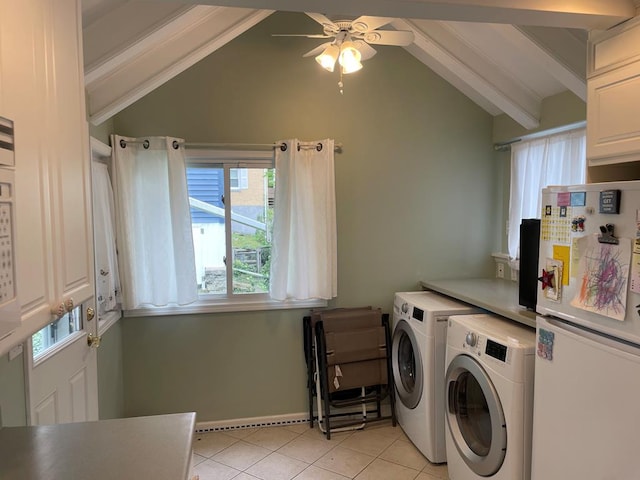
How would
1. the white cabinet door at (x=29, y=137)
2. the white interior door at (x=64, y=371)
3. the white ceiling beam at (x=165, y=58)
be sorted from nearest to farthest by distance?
the white cabinet door at (x=29, y=137)
the white interior door at (x=64, y=371)
the white ceiling beam at (x=165, y=58)

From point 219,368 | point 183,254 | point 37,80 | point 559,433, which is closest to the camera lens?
point 37,80

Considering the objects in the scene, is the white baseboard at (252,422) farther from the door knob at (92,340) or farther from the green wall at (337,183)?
the door knob at (92,340)

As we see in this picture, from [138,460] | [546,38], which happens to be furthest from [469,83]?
[138,460]

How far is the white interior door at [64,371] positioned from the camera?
66.5 inches

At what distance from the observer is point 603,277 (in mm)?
1536

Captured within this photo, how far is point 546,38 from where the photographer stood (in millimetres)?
2139

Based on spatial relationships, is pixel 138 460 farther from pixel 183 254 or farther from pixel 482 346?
pixel 183 254

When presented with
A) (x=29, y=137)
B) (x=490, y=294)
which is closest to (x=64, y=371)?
(x=29, y=137)

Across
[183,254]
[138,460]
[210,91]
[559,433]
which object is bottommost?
[559,433]

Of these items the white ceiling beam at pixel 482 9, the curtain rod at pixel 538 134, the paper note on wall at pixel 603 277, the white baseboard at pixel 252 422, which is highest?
the white ceiling beam at pixel 482 9

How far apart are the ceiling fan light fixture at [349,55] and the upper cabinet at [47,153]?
120cm

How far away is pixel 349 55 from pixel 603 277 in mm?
1475

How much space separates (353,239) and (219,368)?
4.42 ft

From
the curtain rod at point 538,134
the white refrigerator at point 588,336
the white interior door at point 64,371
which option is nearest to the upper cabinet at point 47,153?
the white interior door at point 64,371
